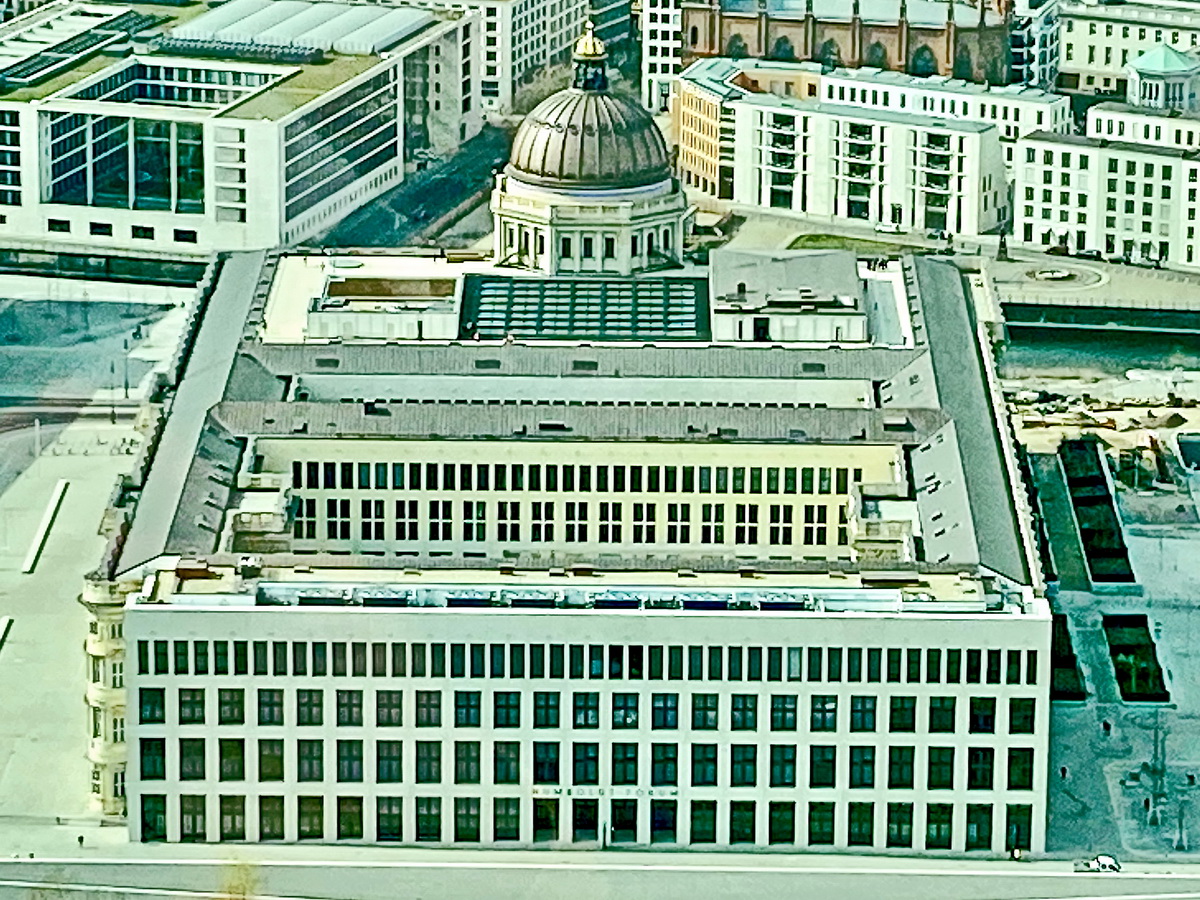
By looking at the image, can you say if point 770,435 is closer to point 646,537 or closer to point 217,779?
point 646,537

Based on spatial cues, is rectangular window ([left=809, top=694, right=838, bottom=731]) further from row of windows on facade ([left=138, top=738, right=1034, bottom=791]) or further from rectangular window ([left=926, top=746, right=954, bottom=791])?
rectangular window ([left=926, top=746, right=954, bottom=791])

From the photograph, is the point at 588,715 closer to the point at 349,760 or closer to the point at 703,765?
the point at 703,765

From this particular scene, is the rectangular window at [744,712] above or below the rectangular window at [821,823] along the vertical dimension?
above

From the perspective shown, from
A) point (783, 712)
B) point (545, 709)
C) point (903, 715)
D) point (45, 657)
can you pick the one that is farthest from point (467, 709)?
point (45, 657)

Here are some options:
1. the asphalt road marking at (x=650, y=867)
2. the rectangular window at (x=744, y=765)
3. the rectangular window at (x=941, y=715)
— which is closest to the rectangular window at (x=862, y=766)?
the rectangular window at (x=941, y=715)

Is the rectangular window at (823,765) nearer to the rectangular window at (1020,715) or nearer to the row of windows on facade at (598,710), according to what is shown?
the row of windows on facade at (598,710)
